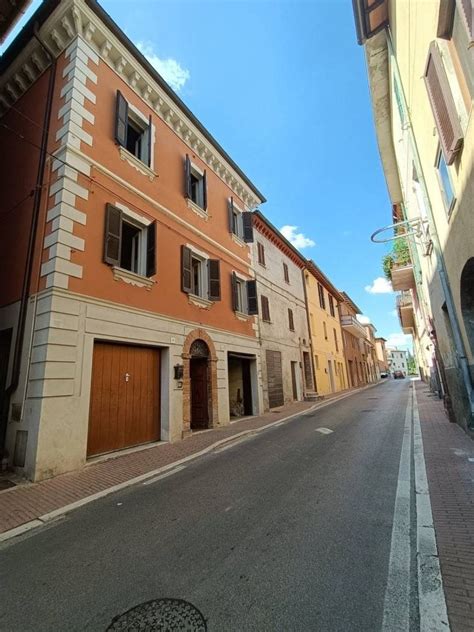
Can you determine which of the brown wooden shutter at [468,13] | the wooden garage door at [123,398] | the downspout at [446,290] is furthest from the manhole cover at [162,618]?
the downspout at [446,290]

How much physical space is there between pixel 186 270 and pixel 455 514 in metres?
8.55

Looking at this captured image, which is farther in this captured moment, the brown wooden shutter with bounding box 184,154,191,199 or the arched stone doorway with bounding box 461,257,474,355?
the brown wooden shutter with bounding box 184,154,191,199

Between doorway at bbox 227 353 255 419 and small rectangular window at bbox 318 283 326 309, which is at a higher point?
small rectangular window at bbox 318 283 326 309

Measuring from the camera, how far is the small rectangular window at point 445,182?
5639 mm

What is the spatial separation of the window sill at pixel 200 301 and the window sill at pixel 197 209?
10.4 ft

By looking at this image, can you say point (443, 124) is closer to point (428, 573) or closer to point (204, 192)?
point (428, 573)

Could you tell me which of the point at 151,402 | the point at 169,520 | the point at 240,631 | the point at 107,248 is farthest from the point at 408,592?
the point at 107,248

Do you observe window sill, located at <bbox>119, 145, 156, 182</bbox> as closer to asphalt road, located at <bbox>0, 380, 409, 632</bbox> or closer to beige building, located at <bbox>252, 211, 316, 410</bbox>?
beige building, located at <bbox>252, 211, 316, 410</bbox>

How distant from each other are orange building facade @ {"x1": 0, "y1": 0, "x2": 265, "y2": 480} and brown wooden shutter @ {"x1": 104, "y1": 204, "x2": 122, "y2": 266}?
3 centimetres

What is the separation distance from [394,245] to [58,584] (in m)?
18.1

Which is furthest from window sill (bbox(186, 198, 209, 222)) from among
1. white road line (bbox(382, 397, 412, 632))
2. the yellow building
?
the yellow building

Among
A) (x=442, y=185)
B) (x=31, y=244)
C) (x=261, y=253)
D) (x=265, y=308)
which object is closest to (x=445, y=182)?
(x=442, y=185)

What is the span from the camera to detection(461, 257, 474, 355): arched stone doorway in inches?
213

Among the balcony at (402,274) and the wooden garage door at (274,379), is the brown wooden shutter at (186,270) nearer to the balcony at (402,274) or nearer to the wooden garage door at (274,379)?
the wooden garage door at (274,379)
